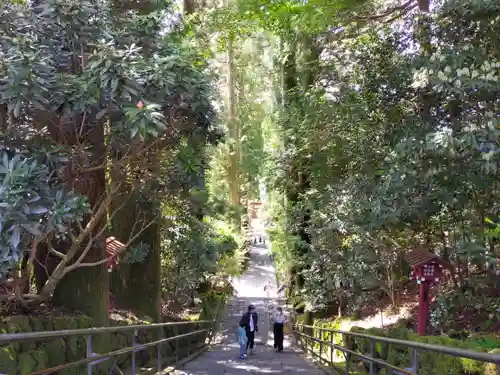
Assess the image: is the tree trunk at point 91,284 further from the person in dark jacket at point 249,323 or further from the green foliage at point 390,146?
the person in dark jacket at point 249,323

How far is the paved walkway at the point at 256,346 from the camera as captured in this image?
9.83 meters

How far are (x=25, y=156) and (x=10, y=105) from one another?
0.58m

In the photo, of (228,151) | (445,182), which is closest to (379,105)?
(445,182)

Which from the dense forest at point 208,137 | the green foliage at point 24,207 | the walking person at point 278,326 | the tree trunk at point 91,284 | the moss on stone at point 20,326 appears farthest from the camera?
the walking person at point 278,326

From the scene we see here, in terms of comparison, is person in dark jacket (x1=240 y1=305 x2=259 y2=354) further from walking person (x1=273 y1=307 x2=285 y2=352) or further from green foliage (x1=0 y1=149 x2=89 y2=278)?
green foliage (x1=0 y1=149 x2=89 y2=278)

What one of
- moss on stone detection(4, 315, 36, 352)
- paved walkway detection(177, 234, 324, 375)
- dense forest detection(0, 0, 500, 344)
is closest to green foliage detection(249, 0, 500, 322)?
dense forest detection(0, 0, 500, 344)

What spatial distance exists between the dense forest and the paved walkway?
81.6 inches

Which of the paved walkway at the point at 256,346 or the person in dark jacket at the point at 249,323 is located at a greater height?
the person in dark jacket at the point at 249,323

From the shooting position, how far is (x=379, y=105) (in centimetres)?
869

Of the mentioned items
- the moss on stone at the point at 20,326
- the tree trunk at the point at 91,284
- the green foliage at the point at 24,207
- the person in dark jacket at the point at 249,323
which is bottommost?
the person in dark jacket at the point at 249,323

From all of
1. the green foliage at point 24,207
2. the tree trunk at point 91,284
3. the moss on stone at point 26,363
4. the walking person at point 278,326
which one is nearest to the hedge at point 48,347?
the moss on stone at point 26,363

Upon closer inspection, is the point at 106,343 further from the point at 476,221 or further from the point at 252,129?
the point at 252,129

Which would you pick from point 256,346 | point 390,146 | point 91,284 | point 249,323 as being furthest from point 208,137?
point 256,346

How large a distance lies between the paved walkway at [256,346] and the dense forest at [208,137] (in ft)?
6.80
